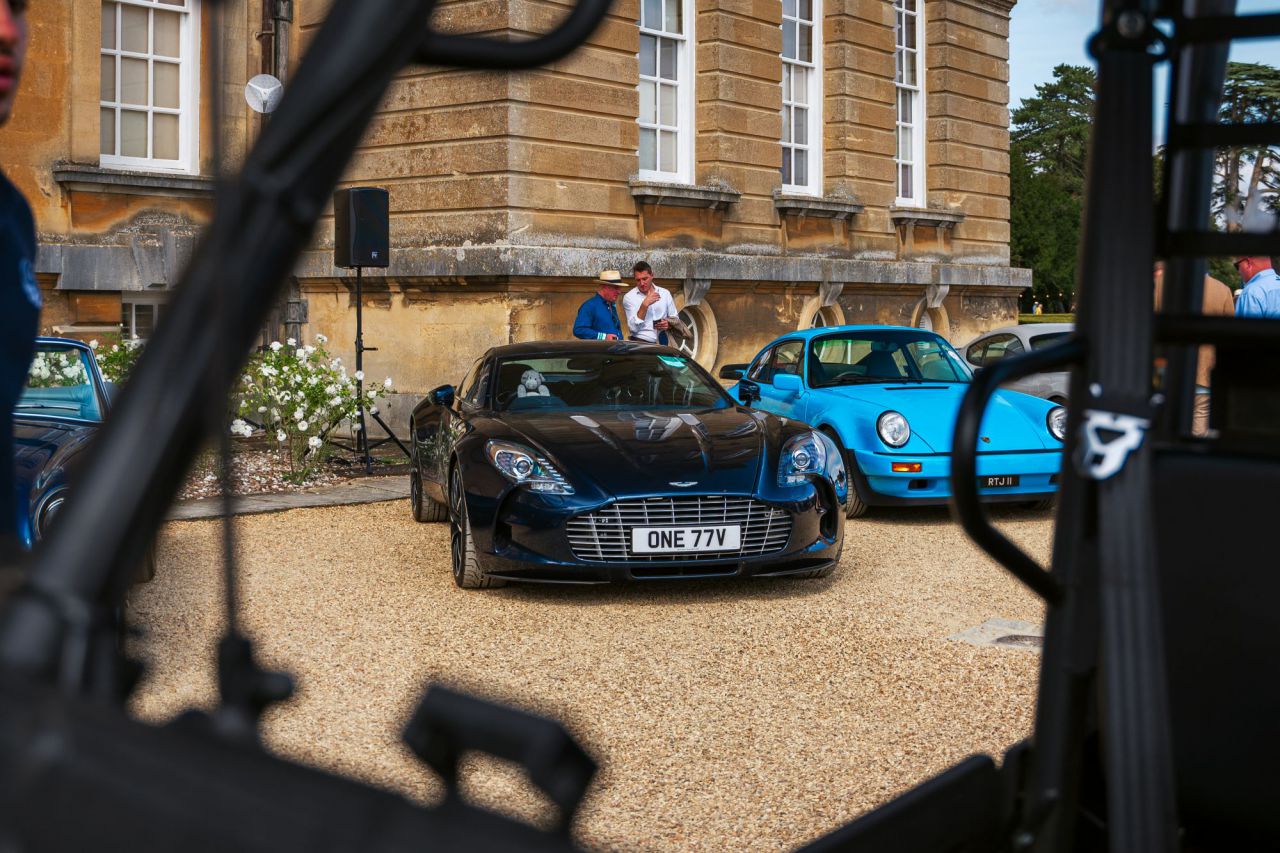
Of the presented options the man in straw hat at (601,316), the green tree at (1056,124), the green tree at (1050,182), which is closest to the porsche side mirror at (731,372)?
the man in straw hat at (601,316)

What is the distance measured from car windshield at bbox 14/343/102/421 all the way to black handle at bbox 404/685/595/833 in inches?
223

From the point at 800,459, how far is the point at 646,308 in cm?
724

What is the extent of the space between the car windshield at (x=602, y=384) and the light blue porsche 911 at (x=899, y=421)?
531 millimetres

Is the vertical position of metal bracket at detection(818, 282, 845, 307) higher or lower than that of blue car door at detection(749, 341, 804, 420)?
higher

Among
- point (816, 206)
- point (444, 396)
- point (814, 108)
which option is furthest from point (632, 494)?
point (814, 108)

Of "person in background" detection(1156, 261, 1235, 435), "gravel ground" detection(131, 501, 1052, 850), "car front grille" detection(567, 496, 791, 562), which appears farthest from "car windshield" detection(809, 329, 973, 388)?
"person in background" detection(1156, 261, 1235, 435)

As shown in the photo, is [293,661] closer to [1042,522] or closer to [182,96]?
[1042,522]

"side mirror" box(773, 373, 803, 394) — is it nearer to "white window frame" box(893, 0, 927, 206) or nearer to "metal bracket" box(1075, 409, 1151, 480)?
"metal bracket" box(1075, 409, 1151, 480)

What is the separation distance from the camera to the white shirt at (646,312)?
48.6ft

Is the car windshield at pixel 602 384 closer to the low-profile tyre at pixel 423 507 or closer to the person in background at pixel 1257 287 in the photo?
the low-profile tyre at pixel 423 507

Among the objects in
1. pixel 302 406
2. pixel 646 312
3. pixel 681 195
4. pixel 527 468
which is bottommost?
pixel 527 468

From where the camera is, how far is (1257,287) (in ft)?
8.89

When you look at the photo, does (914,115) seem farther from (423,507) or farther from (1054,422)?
(423,507)

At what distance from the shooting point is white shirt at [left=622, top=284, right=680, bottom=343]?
14823 millimetres
